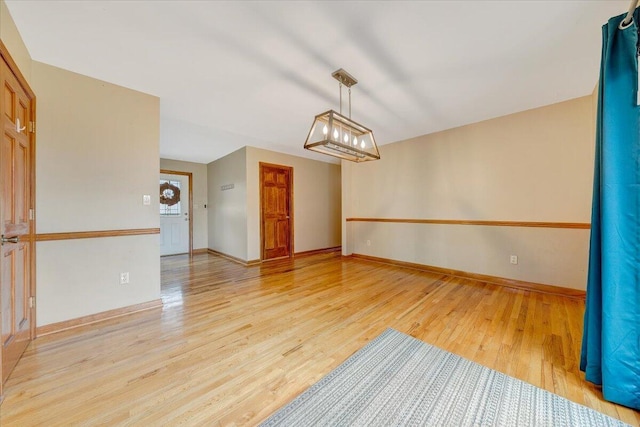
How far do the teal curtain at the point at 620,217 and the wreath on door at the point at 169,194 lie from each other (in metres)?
6.66

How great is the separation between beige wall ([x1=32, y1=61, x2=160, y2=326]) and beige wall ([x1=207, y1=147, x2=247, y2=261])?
2.04 meters

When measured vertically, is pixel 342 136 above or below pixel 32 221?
above

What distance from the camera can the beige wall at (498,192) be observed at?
2.85 meters

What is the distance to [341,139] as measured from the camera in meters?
2.52

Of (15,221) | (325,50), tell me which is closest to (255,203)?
(15,221)

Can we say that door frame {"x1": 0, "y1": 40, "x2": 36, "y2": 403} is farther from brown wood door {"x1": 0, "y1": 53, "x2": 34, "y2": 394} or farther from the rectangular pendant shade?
the rectangular pendant shade

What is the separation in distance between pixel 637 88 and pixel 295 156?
4.69 meters

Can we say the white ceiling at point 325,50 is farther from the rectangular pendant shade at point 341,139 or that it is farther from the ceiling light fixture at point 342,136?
the rectangular pendant shade at point 341,139

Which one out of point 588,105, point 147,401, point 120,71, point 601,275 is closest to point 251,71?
point 120,71

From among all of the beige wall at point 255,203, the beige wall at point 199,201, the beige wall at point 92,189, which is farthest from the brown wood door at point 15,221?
the beige wall at point 199,201

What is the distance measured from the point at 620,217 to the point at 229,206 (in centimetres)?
531

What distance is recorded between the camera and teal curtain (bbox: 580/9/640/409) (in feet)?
4.21

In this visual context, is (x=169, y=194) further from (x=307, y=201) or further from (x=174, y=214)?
(x=307, y=201)

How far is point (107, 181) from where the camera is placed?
239cm
